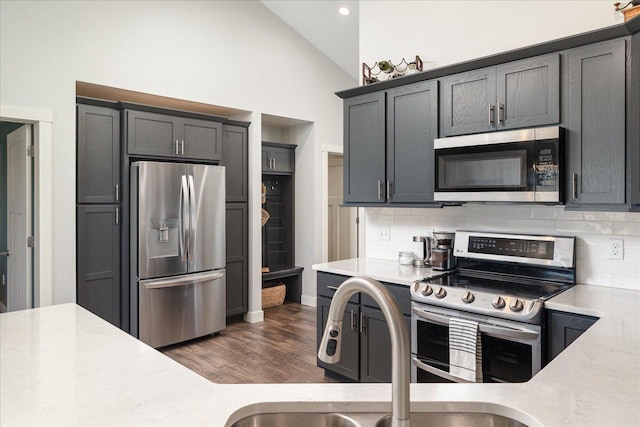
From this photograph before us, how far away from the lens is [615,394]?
3.57 ft

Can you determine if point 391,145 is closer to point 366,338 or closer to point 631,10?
point 366,338

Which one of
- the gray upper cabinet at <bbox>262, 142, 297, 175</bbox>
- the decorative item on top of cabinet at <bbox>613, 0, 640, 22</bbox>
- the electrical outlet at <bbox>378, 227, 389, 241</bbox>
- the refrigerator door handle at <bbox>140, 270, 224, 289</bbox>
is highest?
the decorative item on top of cabinet at <bbox>613, 0, 640, 22</bbox>

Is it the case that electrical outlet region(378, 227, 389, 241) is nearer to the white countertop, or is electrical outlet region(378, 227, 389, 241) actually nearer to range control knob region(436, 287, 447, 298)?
range control knob region(436, 287, 447, 298)

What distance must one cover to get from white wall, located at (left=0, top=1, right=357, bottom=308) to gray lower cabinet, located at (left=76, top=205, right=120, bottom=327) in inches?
4.5

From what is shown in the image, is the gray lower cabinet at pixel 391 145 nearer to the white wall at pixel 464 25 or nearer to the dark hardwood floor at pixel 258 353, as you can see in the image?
the white wall at pixel 464 25

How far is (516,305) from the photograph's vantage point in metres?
2.20

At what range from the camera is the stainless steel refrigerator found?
151 inches

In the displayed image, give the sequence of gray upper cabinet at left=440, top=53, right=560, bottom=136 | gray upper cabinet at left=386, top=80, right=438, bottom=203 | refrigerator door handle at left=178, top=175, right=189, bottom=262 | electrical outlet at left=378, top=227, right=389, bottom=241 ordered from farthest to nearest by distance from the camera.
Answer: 1. refrigerator door handle at left=178, top=175, right=189, bottom=262
2. electrical outlet at left=378, top=227, right=389, bottom=241
3. gray upper cabinet at left=386, top=80, right=438, bottom=203
4. gray upper cabinet at left=440, top=53, right=560, bottom=136

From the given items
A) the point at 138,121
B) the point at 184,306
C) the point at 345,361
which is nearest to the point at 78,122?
the point at 138,121

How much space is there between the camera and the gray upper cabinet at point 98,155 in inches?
144

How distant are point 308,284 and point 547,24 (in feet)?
13.4

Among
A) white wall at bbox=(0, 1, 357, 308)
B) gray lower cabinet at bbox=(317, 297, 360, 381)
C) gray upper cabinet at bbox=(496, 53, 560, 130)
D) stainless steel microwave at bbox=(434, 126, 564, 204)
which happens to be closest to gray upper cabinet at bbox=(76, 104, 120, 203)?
white wall at bbox=(0, 1, 357, 308)

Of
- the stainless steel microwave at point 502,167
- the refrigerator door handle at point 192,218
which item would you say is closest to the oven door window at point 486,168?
the stainless steel microwave at point 502,167

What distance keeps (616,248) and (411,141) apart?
4.70ft
